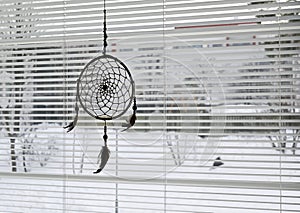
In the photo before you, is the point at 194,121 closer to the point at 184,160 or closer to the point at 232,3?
the point at 184,160

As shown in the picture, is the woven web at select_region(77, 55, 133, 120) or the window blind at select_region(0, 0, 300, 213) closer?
the woven web at select_region(77, 55, 133, 120)

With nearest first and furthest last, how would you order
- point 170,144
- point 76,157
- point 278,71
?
point 278,71 → point 170,144 → point 76,157

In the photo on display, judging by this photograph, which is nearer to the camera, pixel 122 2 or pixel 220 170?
pixel 220 170

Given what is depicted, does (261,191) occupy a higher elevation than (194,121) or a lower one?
lower

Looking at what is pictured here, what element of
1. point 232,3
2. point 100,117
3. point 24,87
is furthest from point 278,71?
point 24,87

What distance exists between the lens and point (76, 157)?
1.93 meters

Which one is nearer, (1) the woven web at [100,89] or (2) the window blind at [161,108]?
(1) the woven web at [100,89]

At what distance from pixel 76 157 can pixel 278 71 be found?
102 cm

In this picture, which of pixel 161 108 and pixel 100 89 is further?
pixel 161 108

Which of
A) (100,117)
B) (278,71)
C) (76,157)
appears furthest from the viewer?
(76,157)

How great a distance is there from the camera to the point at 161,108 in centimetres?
183


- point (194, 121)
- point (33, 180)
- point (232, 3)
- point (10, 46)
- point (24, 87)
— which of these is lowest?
point (33, 180)

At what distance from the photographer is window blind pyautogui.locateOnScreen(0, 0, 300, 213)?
1.71 metres

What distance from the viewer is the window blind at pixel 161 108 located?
1.71 meters
